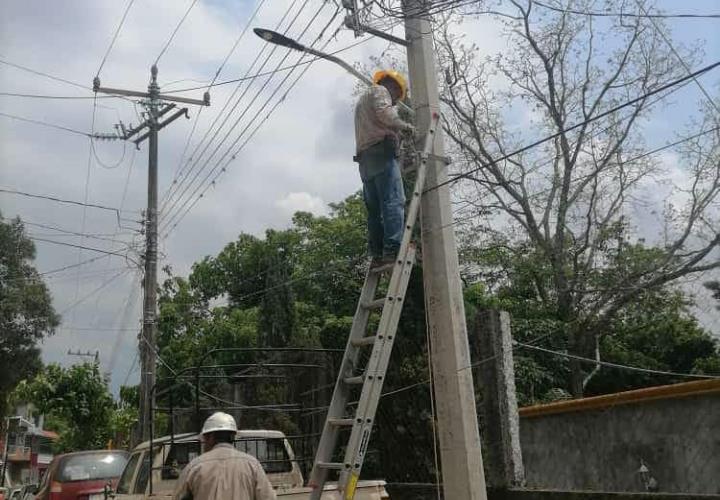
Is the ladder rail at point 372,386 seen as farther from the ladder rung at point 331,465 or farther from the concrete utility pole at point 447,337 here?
the concrete utility pole at point 447,337

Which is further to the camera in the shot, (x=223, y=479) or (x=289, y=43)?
(x=289, y=43)

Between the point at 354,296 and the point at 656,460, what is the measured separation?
676 inches

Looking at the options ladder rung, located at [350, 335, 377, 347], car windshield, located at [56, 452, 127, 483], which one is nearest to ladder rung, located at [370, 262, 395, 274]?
ladder rung, located at [350, 335, 377, 347]

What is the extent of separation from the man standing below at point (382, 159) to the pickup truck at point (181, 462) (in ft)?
9.35

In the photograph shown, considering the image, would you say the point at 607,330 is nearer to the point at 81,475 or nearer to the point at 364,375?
the point at 81,475

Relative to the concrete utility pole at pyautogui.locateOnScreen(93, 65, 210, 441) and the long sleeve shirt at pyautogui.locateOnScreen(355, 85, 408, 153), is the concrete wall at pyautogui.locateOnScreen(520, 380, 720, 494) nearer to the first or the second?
the long sleeve shirt at pyautogui.locateOnScreen(355, 85, 408, 153)

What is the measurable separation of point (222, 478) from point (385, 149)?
314cm

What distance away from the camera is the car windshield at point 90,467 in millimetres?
11750

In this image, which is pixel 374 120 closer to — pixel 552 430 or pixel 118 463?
pixel 552 430

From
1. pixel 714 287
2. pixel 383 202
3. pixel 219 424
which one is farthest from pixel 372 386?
pixel 714 287

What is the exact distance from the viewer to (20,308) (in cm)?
2988

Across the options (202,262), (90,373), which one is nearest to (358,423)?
(90,373)

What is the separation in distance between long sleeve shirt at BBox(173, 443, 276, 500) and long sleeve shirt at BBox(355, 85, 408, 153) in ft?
9.80

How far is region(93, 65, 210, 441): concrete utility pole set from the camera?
57.1ft
